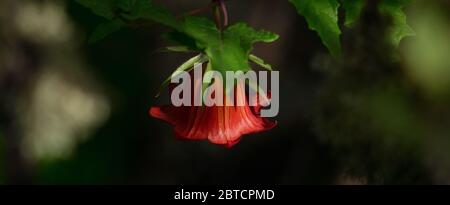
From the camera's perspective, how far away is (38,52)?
17.1 feet

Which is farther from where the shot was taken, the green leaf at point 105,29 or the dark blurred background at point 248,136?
the dark blurred background at point 248,136

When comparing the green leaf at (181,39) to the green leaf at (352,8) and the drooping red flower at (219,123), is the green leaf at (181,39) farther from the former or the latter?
the green leaf at (352,8)

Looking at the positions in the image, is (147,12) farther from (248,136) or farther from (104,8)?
(248,136)

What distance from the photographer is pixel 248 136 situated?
4691 millimetres

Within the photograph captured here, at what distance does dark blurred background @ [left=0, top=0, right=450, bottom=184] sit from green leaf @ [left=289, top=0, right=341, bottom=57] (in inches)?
31.0

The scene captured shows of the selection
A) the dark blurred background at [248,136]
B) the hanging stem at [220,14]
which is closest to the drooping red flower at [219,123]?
the hanging stem at [220,14]

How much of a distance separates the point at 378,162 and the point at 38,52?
2.79 m

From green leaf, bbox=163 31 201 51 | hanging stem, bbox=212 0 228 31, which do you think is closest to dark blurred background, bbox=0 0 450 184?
hanging stem, bbox=212 0 228 31

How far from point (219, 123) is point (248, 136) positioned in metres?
3.37

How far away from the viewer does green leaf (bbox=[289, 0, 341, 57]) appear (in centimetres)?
121

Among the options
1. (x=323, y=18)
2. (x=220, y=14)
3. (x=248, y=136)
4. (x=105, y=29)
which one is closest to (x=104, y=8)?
(x=105, y=29)

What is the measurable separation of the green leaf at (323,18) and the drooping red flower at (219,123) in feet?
0.49

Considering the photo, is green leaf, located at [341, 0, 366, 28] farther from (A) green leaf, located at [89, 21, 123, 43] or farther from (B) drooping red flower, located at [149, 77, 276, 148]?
(A) green leaf, located at [89, 21, 123, 43]

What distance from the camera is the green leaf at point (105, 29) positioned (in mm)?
1209
